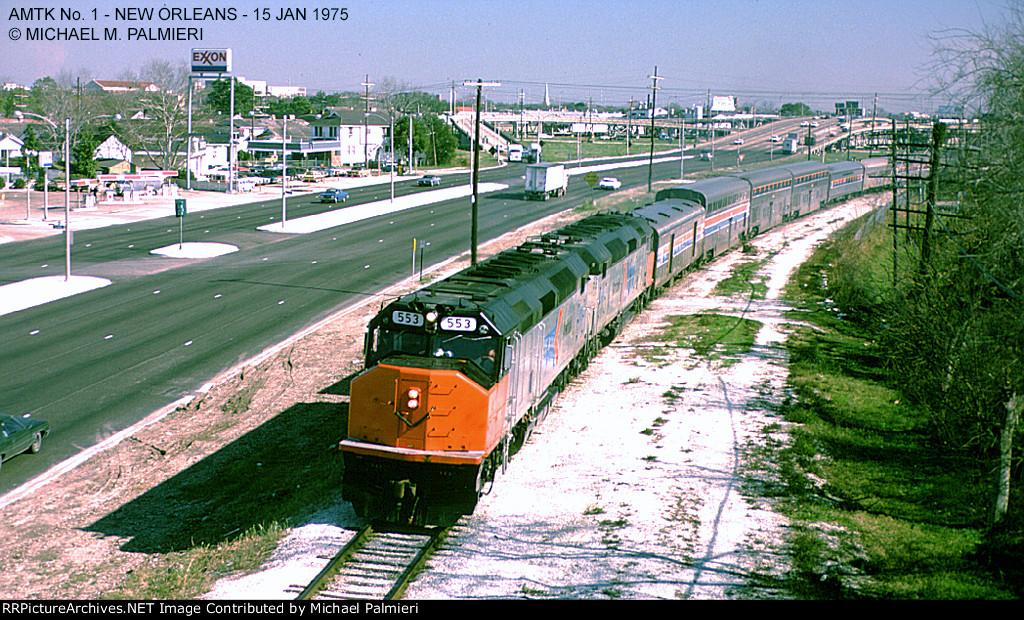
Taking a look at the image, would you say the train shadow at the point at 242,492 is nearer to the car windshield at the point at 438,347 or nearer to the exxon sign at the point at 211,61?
the car windshield at the point at 438,347

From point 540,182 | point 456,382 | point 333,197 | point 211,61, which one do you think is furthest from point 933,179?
point 211,61

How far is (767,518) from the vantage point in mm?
15781

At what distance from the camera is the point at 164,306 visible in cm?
3891

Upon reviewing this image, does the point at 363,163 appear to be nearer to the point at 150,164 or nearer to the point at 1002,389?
the point at 150,164

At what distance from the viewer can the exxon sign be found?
117625mm

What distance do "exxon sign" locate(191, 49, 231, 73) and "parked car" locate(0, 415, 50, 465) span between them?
105198mm

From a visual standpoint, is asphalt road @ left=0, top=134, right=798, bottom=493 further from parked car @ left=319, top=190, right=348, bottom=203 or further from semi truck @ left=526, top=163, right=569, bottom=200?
semi truck @ left=526, top=163, right=569, bottom=200

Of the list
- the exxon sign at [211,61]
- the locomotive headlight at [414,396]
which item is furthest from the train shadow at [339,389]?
the exxon sign at [211,61]

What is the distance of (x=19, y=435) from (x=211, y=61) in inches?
4230

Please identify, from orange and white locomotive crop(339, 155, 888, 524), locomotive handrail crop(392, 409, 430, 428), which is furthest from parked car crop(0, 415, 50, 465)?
locomotive handrail crop(392, 409, 430, 428)

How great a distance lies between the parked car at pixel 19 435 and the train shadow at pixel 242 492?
13.7 feet

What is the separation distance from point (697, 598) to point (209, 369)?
21115mm

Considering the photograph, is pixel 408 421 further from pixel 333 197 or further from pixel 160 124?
pixel 160 124

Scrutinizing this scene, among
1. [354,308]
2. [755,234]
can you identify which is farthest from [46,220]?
[755,234]
